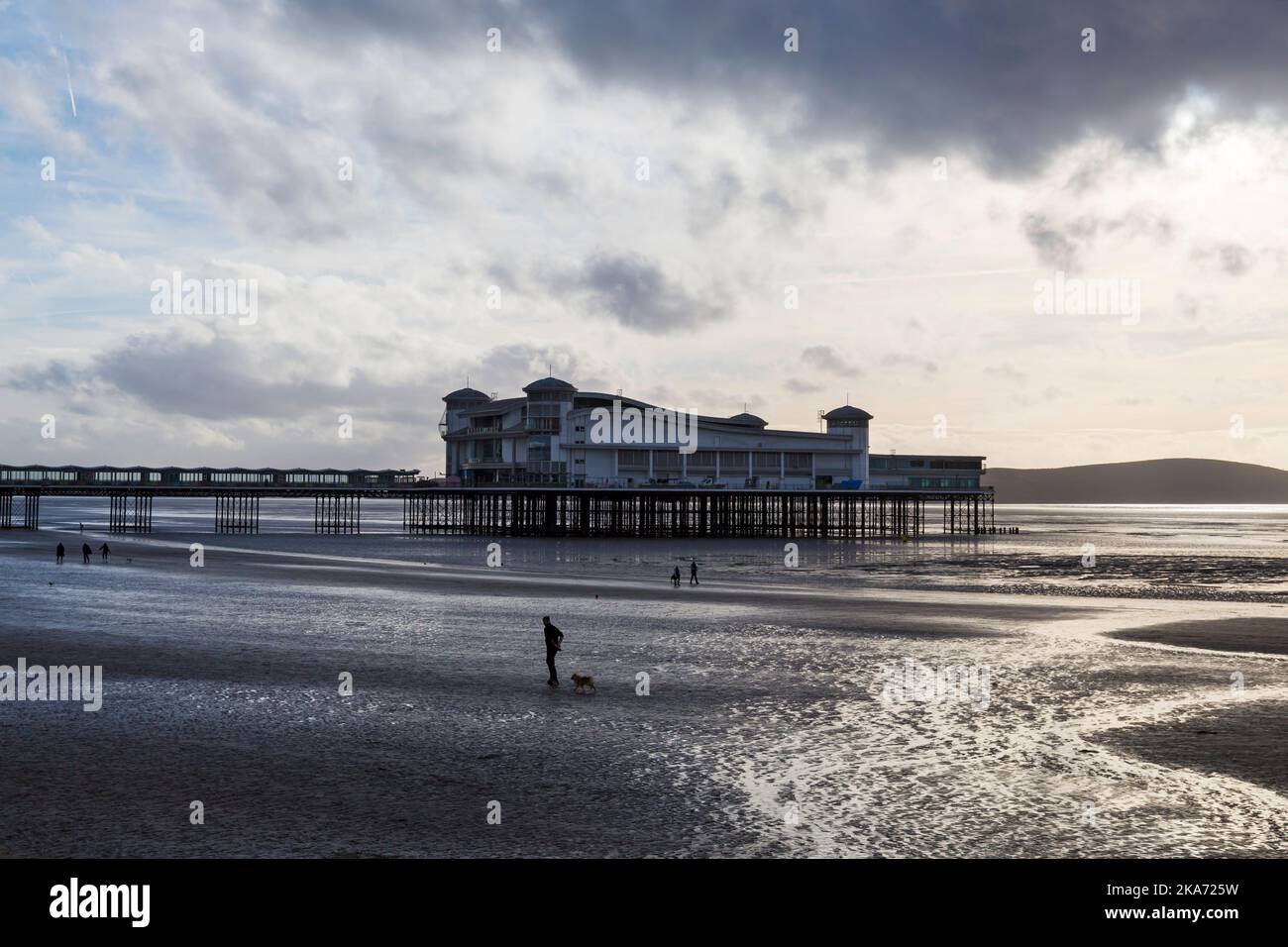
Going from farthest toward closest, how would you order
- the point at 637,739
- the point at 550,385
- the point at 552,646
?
the point at 550,385, the point at 552,646, the point at 637,739

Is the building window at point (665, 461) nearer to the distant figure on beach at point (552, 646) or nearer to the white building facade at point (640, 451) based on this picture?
the white building facade at point (640, 451)

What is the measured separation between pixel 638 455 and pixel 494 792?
76887 millimetres

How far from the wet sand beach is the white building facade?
57.7 m

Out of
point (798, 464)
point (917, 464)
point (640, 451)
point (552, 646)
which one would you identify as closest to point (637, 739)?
point (552, 646)

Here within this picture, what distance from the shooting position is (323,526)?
99.8m

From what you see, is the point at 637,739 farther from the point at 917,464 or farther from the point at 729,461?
the point at 917,464

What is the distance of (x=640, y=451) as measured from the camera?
89.2m

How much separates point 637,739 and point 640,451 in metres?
74.0

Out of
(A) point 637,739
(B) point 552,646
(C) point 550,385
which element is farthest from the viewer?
(C) point 550,385

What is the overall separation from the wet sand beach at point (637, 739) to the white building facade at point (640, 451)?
57.7 metres
